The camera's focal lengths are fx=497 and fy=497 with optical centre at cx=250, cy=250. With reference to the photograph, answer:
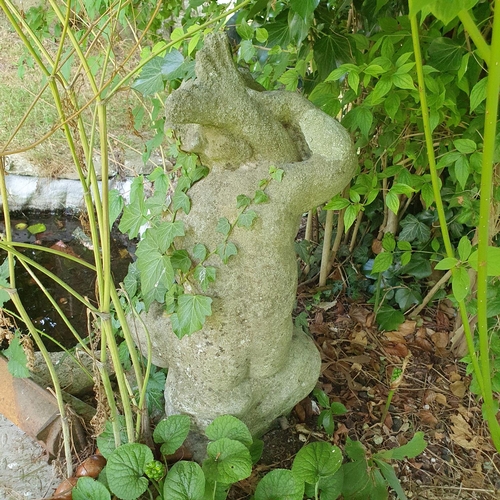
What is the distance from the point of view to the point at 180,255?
107cm

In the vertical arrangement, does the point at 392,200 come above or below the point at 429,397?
above

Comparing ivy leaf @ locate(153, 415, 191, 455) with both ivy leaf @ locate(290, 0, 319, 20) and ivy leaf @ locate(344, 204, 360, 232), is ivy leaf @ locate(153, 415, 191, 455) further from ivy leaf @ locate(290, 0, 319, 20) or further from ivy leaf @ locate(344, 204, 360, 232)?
ivy leaf @ locate(290, 0, 319, 20)

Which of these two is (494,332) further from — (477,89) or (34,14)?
(34,14)

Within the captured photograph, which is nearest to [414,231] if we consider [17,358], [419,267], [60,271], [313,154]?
[419,267]

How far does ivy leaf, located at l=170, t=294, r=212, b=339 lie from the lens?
40.6 inches

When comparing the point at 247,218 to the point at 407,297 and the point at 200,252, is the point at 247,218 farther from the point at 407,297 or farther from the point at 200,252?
the point at 407,297

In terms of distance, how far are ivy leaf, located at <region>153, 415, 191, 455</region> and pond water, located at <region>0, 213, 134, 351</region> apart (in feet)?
3.59

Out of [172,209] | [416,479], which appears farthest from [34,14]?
[416,479]

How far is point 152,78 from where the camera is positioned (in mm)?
1168

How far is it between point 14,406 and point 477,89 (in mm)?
1410

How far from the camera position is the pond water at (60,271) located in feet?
7.30

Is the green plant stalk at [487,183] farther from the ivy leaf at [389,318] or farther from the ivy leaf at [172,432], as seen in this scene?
the ivy leaf at [389,318]

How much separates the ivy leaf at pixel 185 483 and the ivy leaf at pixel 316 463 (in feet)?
0.69

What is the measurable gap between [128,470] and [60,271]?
66.2 inches
